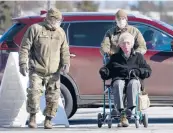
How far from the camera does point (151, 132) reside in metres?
11.2

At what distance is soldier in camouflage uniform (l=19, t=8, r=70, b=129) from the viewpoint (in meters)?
11.8

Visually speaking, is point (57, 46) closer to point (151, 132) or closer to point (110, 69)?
point (110, 69)

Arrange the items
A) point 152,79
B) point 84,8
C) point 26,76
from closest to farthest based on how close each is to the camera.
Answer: point 26,76, point 152,79, point 84,8

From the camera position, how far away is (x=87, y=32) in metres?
13.8

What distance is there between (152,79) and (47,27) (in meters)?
2.41

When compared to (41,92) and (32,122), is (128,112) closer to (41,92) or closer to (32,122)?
(41,92)

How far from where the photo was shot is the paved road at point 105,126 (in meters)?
11.5

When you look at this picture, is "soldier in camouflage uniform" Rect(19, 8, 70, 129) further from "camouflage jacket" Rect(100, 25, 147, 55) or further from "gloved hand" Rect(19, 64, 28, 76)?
"camouflage jacket" Rect(100, 25, 147, 55)

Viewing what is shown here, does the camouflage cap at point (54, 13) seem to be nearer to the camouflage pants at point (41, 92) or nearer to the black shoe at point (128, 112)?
the camouflage pants at point (41, 92)

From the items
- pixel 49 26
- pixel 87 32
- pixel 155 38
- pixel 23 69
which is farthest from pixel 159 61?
pixel 23 69

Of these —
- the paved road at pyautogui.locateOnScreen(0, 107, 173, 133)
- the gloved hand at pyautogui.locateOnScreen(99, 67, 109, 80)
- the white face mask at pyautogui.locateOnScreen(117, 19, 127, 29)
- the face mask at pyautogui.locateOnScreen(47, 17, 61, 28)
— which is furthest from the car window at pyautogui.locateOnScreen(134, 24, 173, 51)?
the face mask at pyautogui.locateOnScreen(47, 17, 61, 28)

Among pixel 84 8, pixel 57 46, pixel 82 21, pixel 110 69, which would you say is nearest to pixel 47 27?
pixel 57 46

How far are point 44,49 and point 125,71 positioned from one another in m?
1.27

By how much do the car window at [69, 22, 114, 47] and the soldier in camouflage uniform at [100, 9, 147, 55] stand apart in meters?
1.56
